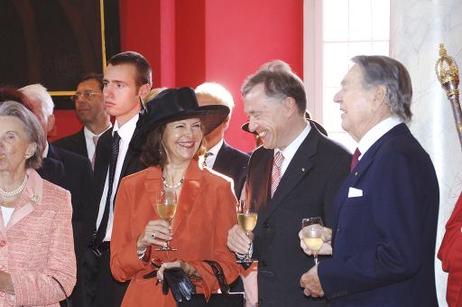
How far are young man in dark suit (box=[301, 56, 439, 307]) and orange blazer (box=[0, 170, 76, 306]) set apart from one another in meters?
0.96

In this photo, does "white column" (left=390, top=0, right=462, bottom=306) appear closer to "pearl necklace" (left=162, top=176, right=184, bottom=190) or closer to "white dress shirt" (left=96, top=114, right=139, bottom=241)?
"pearl necklace" (left=162, top=176, right=184, bottom=190)

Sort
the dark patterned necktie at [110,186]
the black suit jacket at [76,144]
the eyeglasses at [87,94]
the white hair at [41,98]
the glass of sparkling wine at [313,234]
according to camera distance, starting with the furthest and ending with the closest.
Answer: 1. the eyeglasses at [87,94]
2. the black suit jacket at [76,144]
3. the white hair at [41,98]
4. the dark patterned necktie at [110,186]
5. the glass of sparkling wine at [313,234]

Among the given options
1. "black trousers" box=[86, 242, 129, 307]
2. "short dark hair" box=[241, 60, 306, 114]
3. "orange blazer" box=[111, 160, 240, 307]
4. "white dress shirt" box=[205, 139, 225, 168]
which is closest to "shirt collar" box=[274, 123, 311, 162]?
"short dark hair" box=[241, 60, 306, 114]

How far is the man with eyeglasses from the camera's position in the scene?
23.4 feet

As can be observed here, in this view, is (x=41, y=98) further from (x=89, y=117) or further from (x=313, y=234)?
(x=313, y=234)

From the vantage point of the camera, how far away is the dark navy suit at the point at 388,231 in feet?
10.9

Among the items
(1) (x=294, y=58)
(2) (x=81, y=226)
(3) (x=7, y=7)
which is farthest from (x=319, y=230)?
(3) (x=7, y=7)

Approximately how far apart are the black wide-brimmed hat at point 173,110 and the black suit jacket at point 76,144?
2.64 meters

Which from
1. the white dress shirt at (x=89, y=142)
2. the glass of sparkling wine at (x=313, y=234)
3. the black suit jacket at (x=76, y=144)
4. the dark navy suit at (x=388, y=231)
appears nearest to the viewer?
the dark navy suit at (x=388, y=231)

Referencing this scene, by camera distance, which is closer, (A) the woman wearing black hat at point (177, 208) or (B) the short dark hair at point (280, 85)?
(A) the woman wearing black hat at point (177, 208)

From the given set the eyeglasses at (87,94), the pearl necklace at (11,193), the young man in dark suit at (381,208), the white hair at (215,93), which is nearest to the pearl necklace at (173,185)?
the pearl necklace at (11,193)

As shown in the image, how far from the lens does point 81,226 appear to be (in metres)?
5.08

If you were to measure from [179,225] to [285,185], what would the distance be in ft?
1.59

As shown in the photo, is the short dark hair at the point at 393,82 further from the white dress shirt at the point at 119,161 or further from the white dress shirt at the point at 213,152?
the white dress shirt at the point at 213,152
